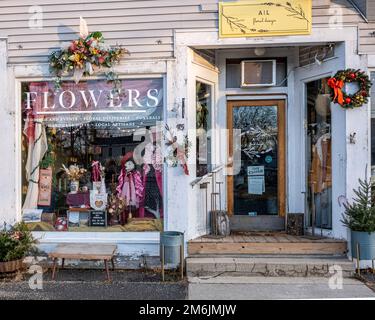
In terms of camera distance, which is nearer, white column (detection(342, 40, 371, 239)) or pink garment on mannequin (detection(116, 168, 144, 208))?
white column (detection(342, 40, 371, 239))

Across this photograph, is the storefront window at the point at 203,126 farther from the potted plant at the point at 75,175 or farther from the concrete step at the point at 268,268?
the potted plant at the point at 75,175

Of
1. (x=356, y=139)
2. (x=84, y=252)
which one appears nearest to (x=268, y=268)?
(x=356, y=139)

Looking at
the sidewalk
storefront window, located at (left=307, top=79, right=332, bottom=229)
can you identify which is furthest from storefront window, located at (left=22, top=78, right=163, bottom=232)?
storefront window, located at (left=307, top=79, right=332, bottom=229)

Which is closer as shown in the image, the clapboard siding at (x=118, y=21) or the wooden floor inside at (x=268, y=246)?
the wooden floor inside at (x=268, y=246)

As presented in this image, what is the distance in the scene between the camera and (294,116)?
727 centimetres

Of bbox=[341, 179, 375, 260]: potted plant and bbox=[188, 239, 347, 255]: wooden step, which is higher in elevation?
bbox=[341, 179, 375, 260]: potted plant

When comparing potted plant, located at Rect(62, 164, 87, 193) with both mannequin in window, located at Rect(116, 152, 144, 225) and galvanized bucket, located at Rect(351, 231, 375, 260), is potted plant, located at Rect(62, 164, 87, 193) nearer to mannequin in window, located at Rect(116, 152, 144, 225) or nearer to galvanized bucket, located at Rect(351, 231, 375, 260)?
mannequin in window, located at Rect(116, 152, 144, 225)

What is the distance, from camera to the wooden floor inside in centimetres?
626

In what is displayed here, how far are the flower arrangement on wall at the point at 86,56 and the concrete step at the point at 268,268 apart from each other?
298cm

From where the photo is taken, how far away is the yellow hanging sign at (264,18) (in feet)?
20.5

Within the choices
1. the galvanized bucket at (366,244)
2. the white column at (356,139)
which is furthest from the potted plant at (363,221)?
the white column at (356,139)

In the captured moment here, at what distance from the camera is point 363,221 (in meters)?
5.86

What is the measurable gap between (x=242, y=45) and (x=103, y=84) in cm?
211

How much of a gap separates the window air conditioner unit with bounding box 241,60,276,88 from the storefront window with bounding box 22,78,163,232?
1.53 meters
